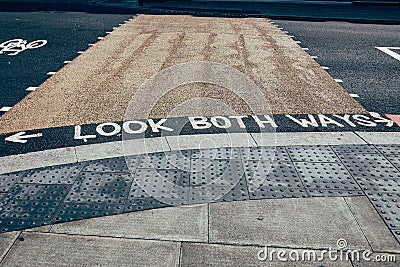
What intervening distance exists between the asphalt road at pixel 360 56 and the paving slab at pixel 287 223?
154 inches

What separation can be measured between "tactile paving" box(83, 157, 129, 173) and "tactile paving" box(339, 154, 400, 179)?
10.1 feet

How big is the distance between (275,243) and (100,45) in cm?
1022

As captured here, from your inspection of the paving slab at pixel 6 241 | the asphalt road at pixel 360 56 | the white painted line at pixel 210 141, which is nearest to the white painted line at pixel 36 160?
the paving slab at pixel 6 241

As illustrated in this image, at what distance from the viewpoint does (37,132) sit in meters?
6.48

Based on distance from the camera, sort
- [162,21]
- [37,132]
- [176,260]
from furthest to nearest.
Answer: [162,21] < [37,132] < [176,260]

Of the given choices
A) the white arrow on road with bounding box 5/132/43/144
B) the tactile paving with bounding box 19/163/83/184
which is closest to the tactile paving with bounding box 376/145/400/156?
the tactile paving with bounding box 19/163/83/184

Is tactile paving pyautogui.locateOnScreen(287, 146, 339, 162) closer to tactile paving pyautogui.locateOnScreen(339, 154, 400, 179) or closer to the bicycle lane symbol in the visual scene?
tactile paving pyautogui.locateOnScreen(339, 154, 400, 179)

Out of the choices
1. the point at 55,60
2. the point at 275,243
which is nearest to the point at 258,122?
the point at 275,243

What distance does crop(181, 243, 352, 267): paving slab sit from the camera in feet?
12.3

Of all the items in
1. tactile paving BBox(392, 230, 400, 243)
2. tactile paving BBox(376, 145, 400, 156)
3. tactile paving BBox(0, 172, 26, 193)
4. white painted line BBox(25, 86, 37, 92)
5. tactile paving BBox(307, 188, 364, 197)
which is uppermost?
tactile paving BBox(376, 145, 400, 156)

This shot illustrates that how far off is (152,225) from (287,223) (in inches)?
57.7

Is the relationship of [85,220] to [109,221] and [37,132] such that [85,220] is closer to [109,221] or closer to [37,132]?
[109,221]

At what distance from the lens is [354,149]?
19.7 ft

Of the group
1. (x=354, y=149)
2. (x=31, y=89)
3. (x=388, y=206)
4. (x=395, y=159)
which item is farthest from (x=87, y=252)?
(x=31, y=89)
